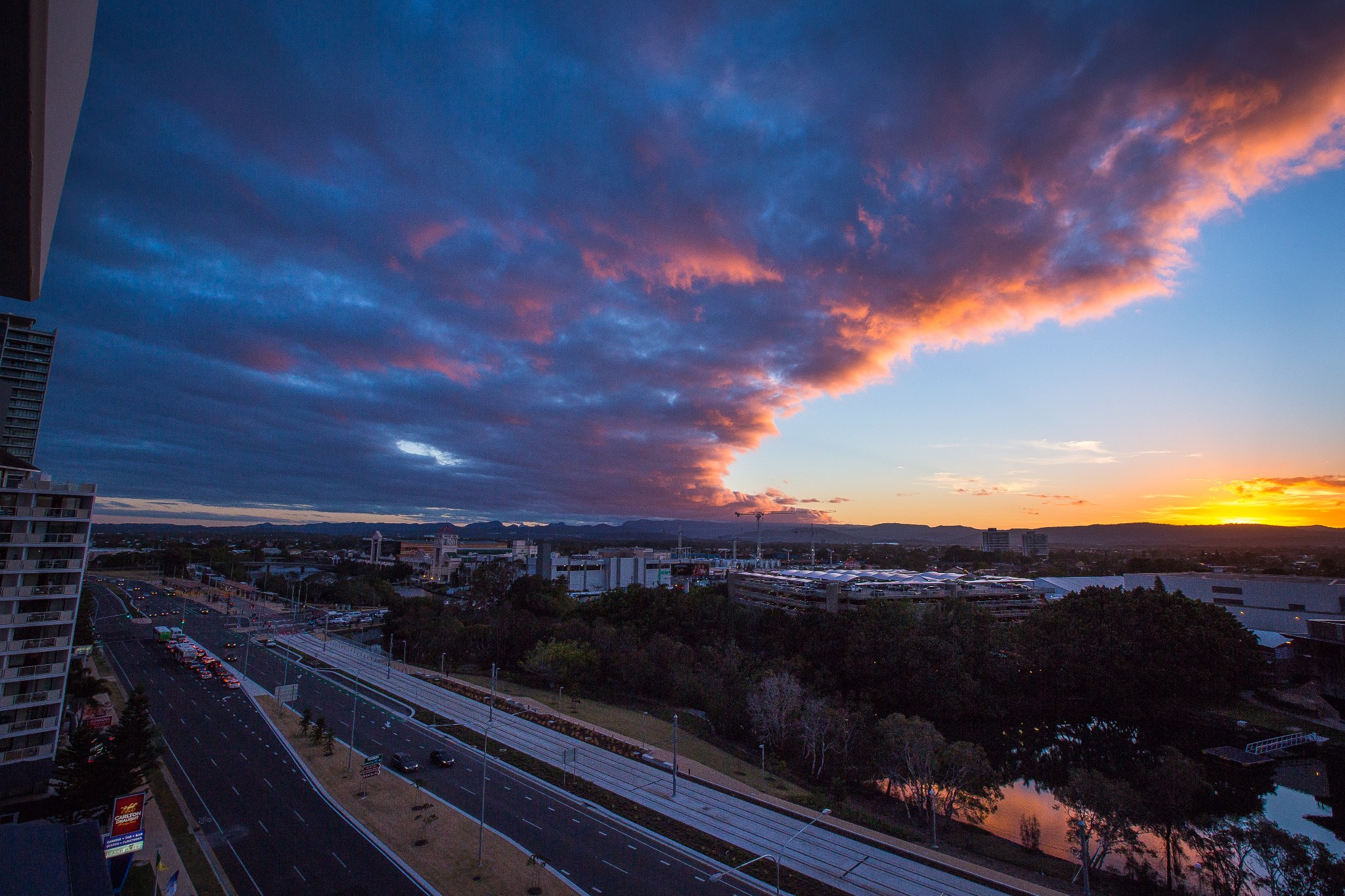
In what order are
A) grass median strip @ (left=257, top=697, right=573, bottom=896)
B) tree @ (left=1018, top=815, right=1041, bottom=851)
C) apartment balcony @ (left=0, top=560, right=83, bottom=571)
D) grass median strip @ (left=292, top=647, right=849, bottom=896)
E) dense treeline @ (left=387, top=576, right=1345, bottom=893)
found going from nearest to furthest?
grass median strip @ (left=257, top=697, right=573, bottom=896), grass median strip @ (left=292, top=647, right=849, bottom=896), apartment balcony @ (left=0, top=560, right=83, bottom=571), dense treeline @ (left=387, top=576, right=1345, bottom=893), tree @ (left=1018, top=815, right=1041, bottom=851)

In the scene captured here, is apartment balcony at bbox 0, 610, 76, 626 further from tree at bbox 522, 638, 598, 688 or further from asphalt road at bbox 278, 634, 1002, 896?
tree at bbox 522, 638, 598, 688

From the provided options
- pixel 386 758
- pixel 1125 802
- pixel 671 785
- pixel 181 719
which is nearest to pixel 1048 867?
pixel 1125 802

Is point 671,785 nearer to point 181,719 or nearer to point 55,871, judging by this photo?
point 55,871

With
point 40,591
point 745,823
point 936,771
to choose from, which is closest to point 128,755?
point 40,591

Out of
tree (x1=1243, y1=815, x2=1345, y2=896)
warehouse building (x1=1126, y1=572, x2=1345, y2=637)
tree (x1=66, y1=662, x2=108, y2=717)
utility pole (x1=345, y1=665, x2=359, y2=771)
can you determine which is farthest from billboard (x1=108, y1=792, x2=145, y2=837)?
warehouse building (x1=1126, y1=572, x2=1345, y2=637)

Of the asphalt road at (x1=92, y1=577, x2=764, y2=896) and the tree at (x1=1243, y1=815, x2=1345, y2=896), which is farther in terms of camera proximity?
the asphalt road at (x1=92, y1=577, x2=764, y2=896)

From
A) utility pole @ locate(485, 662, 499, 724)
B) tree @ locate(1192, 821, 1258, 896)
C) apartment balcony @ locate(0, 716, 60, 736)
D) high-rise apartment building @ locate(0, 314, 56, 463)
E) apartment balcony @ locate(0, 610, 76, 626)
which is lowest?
tree @ locate(1192, 821, 1258, 896)
